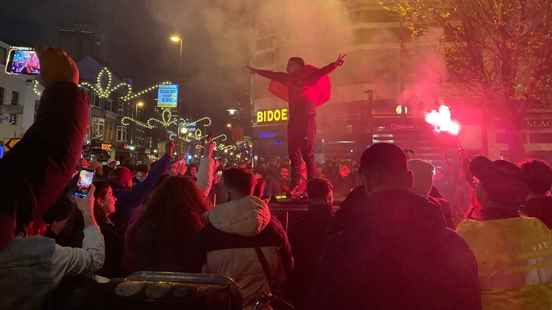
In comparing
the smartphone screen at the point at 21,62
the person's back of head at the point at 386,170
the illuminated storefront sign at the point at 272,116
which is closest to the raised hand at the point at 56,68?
the person's back of head at the point at 386,170

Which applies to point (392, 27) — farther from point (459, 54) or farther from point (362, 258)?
point (362, 258)

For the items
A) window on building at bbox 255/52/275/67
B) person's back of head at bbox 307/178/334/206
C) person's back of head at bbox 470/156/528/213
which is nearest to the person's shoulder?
person's back of head at bbox 470/156/528/213

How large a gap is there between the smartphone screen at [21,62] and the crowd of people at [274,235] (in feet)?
35.9

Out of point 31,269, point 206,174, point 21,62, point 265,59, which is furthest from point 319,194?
point 265,59

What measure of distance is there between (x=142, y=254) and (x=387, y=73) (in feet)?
83.3

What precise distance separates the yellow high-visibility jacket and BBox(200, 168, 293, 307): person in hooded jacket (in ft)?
4.31

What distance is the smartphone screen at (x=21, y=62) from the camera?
1229 centimetres

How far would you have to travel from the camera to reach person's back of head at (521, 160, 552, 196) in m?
3.20

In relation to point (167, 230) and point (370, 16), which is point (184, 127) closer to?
point (370, 16)

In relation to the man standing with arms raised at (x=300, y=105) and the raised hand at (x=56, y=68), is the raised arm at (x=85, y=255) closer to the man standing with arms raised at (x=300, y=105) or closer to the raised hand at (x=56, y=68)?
the raised hand at (x=56, y=68)

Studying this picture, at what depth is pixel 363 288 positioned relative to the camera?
5.75ft

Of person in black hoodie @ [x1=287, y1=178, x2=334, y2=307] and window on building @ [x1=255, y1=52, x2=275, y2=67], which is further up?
window on building @ [x1=255, y1=52, x2=275, y2=67]

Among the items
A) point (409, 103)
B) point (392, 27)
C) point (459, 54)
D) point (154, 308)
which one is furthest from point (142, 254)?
point (392, 27)

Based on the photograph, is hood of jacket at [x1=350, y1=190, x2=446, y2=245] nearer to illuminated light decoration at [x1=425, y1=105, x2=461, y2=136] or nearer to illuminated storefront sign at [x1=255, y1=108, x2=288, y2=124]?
illuminated light decoration at [x1=425, y1=105, x2=461, y2=136]
